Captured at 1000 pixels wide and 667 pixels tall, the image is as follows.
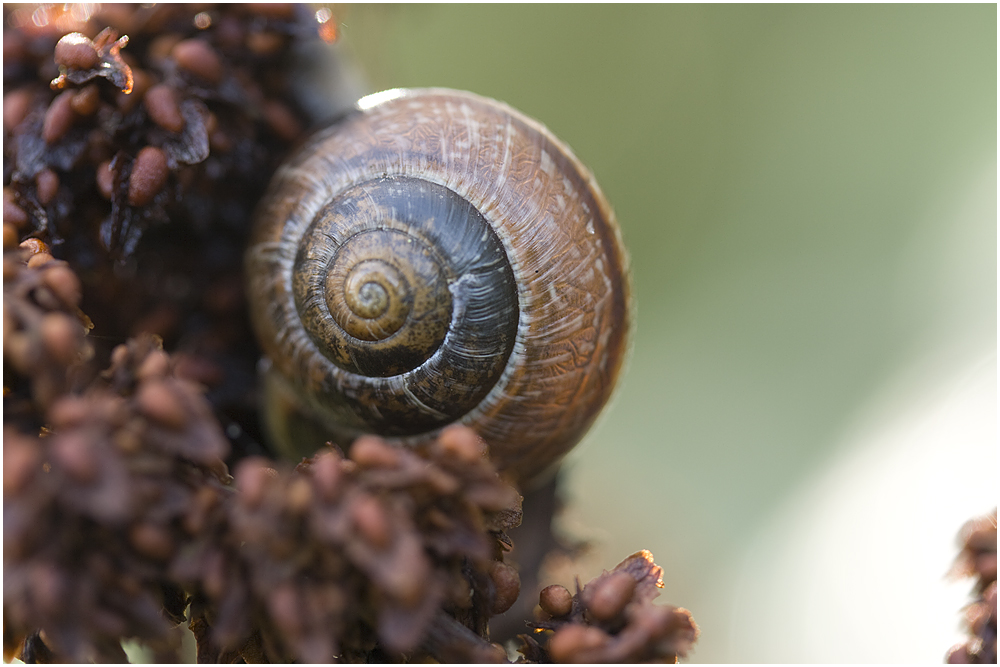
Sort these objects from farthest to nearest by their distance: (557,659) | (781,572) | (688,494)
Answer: (688,494) → (781,572) → (557,659)

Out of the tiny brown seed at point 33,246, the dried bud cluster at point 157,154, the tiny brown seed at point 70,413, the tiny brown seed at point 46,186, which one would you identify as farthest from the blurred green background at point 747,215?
the tiny brown seed at point 70,413

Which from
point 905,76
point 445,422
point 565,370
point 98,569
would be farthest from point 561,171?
point 905,76

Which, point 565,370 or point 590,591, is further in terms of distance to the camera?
point 565,370

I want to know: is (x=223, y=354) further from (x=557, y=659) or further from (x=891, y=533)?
(x=891, y=533)

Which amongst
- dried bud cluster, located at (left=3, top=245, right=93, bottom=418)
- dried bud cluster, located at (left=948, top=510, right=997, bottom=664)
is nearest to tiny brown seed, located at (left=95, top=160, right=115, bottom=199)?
dried bud cluster, located at (left=3, top=245, right=93, bottom=418)

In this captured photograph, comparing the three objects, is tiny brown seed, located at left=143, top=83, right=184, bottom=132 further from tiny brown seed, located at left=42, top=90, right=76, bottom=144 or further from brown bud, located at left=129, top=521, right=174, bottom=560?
brown bud, located at left=129, top=521, right=174, bottom=560

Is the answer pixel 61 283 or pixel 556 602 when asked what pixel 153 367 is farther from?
pixel 556 602

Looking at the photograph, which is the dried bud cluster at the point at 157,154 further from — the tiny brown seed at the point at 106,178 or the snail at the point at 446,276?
the snail at the point at 446,276

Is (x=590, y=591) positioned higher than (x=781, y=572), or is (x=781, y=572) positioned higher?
(x=590, y=591)
